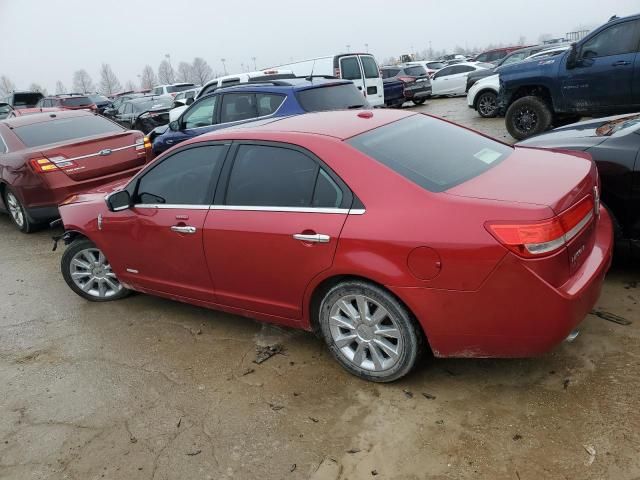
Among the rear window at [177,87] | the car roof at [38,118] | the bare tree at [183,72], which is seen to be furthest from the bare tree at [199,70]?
the car roof at [38,118]

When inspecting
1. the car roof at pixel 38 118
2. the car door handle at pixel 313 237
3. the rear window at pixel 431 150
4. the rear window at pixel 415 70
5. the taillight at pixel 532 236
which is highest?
the car roof at pixel 38 118

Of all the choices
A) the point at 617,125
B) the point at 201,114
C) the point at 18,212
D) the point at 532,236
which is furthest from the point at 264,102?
the point at 532,236

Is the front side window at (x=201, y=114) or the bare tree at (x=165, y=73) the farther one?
the bare tree at (x=165, y=73)

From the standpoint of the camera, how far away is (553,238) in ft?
8.23

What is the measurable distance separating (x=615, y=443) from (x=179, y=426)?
223cm

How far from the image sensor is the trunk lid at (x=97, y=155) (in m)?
6.74

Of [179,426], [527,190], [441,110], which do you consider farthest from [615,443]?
[441,110]

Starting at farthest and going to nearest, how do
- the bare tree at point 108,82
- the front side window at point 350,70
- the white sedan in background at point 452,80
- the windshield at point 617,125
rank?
the bare tree at point 108,82 → the white sedan in background at point 452,80 → the front side window at point 350,70 → the windshield at point 617,125

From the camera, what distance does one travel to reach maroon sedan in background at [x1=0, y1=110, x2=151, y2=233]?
21.9 ft

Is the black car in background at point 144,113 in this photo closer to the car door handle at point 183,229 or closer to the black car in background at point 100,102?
the black car in background at point 100,102

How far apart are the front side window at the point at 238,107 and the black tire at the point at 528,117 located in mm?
4667

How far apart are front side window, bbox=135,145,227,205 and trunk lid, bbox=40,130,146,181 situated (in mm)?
3185

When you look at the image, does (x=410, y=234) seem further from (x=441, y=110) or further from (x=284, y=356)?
(x=441, y=110)

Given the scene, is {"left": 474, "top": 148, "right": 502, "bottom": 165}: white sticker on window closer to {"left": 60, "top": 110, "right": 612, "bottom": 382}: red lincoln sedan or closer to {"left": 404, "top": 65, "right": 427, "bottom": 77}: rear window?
{"left": 60, "top": 110, "right": 612, "bottom": 382}: red lincoln sedan
